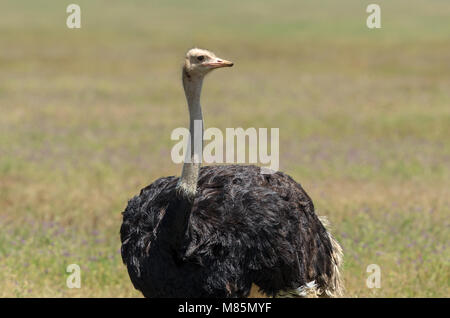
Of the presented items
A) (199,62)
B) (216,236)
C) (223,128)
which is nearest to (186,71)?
(199,62)

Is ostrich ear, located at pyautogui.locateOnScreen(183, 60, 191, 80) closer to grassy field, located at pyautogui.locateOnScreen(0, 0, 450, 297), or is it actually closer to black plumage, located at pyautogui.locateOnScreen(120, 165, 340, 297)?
black plumage, located at pyautogui.locateOnScreen(120, 165, 340, 297)

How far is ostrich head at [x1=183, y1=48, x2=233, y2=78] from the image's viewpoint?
6324mm

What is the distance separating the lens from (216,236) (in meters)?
6.72

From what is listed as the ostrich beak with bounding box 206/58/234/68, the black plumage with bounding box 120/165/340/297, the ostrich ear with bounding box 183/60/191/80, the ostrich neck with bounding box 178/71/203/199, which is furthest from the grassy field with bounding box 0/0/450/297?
the ostrich beak with bounding box 206/58/234/68

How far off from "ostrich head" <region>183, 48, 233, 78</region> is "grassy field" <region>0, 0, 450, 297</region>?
9.78 feet

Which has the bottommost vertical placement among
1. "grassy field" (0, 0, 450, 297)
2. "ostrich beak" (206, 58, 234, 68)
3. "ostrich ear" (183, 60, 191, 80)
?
"grassy field" (0, 0, 450, 297)

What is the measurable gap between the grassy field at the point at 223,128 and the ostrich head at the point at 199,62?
2.98 metres

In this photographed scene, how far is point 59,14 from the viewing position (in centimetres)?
6538

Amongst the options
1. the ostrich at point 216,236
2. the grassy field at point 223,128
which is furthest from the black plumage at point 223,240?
the grassy field at point 223,128

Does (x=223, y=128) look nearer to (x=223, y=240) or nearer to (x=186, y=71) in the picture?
(x=223, y=240)

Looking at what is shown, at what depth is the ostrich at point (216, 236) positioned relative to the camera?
257 inches

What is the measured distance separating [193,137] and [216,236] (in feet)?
2.75

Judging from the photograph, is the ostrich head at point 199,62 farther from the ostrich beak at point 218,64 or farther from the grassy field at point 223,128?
the grassy field at point 223,128
